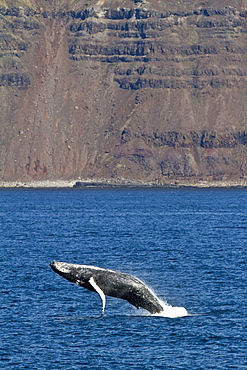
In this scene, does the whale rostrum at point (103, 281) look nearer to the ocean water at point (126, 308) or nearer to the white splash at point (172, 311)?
the ocean water at point (126, 308)

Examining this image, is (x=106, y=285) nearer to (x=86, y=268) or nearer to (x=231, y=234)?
(x=86, y=268)

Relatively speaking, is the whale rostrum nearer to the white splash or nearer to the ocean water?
the ocean water

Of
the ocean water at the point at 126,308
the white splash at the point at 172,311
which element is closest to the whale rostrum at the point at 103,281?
the ocean water at the point at 126,308

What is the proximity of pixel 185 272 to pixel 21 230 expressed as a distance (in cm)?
6201

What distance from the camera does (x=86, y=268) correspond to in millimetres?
46938

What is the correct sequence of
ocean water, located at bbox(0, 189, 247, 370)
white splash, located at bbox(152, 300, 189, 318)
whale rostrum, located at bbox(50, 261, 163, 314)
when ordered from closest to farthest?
whale rostrum, located at bbox(50, 261, 163, 314), ocean water, located at bbox(0, 189, 247, 370), white splash, located at bbox(152, 300, 189, 318)

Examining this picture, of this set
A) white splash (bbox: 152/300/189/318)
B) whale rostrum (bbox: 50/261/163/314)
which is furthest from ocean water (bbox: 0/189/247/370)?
whale rostrum (bbox: 50/261/163/314)

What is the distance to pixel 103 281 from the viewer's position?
155ft

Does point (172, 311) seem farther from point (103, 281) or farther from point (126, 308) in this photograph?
point (103, 281)

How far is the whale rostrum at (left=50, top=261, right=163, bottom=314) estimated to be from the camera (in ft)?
153

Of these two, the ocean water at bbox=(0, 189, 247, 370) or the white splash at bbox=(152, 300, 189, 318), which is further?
the white splash at bbox=(152, 300, 189, 318)

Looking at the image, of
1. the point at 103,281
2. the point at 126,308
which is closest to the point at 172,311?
the point at 126,308

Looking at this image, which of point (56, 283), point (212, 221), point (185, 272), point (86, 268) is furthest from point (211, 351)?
point (212, 221)

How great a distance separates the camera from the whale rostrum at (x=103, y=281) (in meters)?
46.6
